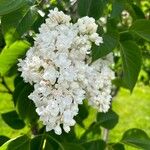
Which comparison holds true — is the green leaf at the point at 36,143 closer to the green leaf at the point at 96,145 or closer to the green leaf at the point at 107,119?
the green leaf at the point at 96,145

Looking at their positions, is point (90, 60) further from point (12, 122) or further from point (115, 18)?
point (12, 122)

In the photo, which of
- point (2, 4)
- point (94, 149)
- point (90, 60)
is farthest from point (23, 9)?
point (94, 149)

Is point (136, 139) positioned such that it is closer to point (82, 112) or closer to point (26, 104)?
point (82, 112)

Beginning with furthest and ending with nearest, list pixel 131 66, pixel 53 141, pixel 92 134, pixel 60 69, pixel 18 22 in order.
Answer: pixel 92 134 → pixel 53 141 → pixel 131 66 → pixel 18 22 → pixel 60 69

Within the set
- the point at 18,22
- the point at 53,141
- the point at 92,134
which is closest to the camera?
the point at 18,22

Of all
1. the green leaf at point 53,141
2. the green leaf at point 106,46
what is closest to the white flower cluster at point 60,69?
the green leaf at point 106,46

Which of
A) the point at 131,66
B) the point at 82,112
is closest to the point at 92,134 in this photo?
the point at 82,112

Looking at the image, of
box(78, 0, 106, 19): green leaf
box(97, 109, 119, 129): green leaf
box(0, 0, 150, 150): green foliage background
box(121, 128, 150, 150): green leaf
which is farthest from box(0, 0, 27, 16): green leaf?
box(97, 109, 119, 129): green leaf
